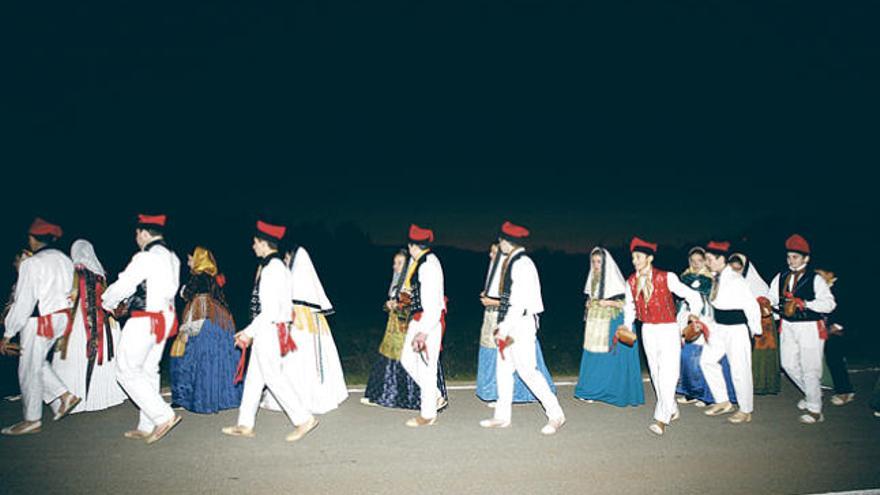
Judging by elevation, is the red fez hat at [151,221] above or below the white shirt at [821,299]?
above

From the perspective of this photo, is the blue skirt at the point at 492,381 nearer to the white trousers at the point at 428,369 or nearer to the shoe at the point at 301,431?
the white trousers at the point at 428,369

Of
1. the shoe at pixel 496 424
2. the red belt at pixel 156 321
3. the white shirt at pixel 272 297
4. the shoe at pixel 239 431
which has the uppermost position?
the white shirt at pixel 272 297

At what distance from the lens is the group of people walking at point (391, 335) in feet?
18.2

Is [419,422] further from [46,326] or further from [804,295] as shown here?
[804,295]

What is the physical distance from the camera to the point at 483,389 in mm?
7031

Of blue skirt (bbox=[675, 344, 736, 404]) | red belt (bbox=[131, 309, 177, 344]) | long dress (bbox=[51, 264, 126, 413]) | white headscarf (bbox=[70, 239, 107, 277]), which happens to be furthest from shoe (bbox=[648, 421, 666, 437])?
white headscarf (bbox=[70, 239, 107, 277])

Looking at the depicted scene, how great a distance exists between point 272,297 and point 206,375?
154cm

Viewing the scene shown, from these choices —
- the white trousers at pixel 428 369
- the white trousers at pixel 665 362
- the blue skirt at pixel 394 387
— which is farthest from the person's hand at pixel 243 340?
the white trousers at pixel 665 362

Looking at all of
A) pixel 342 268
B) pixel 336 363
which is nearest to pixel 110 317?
pixel 336 363

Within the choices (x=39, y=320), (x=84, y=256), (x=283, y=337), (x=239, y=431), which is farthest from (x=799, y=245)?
(x=39, y=320)

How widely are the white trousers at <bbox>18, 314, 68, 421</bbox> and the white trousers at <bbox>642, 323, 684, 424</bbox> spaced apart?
5689 millimetres

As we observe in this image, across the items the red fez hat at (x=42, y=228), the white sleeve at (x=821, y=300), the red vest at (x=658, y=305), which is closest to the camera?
the red vest at (x=658, y=305)

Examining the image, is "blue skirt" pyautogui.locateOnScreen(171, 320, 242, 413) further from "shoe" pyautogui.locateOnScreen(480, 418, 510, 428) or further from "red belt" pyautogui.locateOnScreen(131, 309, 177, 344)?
"shoe" pyautogui.locateOnScreen(480, 418, 510, 428)

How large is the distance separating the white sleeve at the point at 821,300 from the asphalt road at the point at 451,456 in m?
1.13
